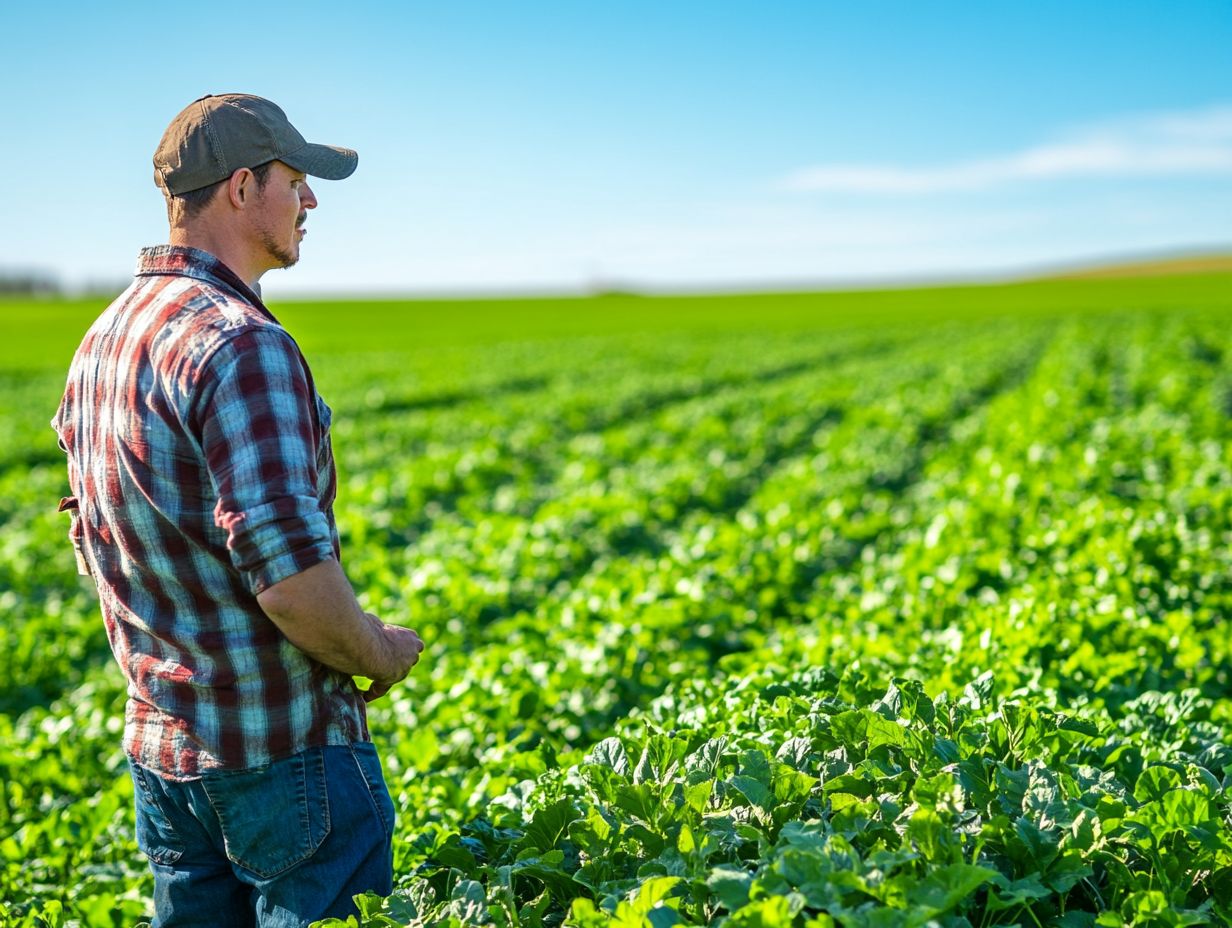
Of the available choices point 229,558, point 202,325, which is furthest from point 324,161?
point 229,558

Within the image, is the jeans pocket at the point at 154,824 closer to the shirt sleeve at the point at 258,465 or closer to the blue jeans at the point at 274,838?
the blue jeans at the point at 274,838

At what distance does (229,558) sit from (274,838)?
2.31ft

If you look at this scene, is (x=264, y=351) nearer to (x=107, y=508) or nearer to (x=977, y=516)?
(x=107, y=508)

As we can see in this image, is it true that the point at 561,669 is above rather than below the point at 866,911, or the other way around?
below

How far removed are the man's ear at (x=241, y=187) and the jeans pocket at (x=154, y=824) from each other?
147 cm

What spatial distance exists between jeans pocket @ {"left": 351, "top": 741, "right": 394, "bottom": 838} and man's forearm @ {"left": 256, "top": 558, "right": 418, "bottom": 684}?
27 cm

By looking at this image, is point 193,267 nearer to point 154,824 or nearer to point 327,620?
point 327,620

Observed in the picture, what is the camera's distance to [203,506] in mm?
2529


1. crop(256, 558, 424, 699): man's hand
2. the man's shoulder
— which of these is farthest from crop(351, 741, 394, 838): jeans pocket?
the man's shoulder

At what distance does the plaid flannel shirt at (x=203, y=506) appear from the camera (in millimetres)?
2406

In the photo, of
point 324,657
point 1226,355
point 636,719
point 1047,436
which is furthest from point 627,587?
point 1226,355

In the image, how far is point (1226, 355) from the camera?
2416 centimetres

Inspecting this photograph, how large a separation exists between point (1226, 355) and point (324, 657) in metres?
26.1

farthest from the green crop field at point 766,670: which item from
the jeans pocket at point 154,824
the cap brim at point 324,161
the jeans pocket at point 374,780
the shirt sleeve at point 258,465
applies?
the cap brim at point 324,161
